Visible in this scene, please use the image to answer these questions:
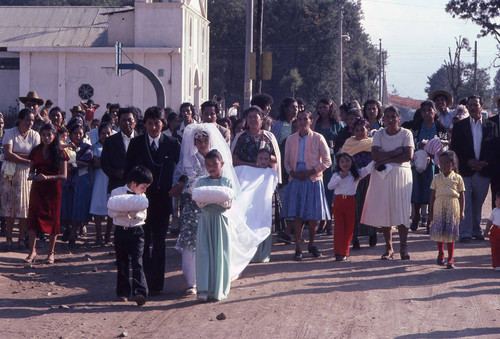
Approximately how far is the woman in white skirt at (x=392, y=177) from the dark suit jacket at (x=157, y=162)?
3.07m

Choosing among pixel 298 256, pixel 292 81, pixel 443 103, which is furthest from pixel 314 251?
pixel 292 81

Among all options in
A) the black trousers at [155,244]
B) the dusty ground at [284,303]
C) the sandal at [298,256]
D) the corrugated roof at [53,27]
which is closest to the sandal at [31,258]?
the dusty ground at [284,303]

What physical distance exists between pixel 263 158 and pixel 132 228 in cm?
275

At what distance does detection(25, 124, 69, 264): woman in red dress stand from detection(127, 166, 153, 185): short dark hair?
107 inches

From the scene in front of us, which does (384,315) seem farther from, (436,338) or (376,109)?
(376,109)

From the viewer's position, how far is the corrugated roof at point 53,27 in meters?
47.3

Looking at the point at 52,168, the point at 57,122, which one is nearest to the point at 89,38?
the point at 57,122

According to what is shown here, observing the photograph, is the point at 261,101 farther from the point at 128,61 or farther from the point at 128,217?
the point at 128,61

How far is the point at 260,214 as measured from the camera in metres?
10.5

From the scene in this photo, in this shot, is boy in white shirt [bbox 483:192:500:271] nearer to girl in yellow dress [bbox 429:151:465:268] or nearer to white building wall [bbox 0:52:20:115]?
girl in yellow dress [bbox 429:151:465:268]

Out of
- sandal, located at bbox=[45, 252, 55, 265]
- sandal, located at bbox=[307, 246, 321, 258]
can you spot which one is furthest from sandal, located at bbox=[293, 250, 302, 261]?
sandal, located at bbox=[45, 252, 55, 265]

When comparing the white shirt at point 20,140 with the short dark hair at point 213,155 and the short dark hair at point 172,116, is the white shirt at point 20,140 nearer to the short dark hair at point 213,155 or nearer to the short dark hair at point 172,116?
the short dark hair at point 172,116

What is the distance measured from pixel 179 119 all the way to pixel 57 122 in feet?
8.41

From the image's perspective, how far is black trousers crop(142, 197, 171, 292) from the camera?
9.05m
